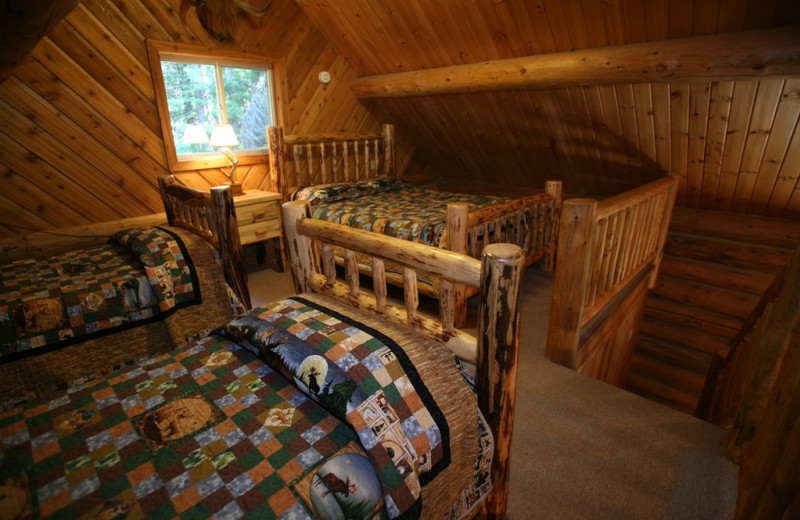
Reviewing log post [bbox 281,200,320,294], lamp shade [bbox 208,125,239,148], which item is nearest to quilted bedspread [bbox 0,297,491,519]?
log post [bbox 281,200,320,294]

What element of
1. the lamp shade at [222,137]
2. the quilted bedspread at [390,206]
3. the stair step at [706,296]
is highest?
the lamp shade at [222,137]

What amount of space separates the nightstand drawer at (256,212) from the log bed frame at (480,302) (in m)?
1.73

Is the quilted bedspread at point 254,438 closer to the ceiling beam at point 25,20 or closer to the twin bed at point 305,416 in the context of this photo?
the twin bed at point 305,416

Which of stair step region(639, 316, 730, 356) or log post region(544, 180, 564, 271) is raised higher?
log post region(544, 180, 564, 271)

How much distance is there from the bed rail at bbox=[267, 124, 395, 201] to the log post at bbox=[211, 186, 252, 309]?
1433 mm

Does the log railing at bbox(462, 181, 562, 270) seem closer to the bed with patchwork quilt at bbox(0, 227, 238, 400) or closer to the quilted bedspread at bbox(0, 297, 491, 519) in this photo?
the quilted bedspread at bbox(0, 297, 491, 519)

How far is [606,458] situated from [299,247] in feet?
5.69

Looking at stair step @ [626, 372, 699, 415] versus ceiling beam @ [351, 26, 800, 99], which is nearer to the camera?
ceiling beam @ [351, 26, 800, 99]

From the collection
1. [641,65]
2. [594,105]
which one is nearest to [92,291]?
[641,65]

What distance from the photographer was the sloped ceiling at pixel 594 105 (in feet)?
8.40

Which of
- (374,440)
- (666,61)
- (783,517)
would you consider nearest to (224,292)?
(374,440)

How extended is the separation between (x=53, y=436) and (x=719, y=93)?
3817 millimetres

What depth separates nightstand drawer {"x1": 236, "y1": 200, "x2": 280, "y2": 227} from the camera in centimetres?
349

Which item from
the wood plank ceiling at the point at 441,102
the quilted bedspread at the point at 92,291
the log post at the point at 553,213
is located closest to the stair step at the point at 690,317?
the wood plank ceiling at the point at 441,102
